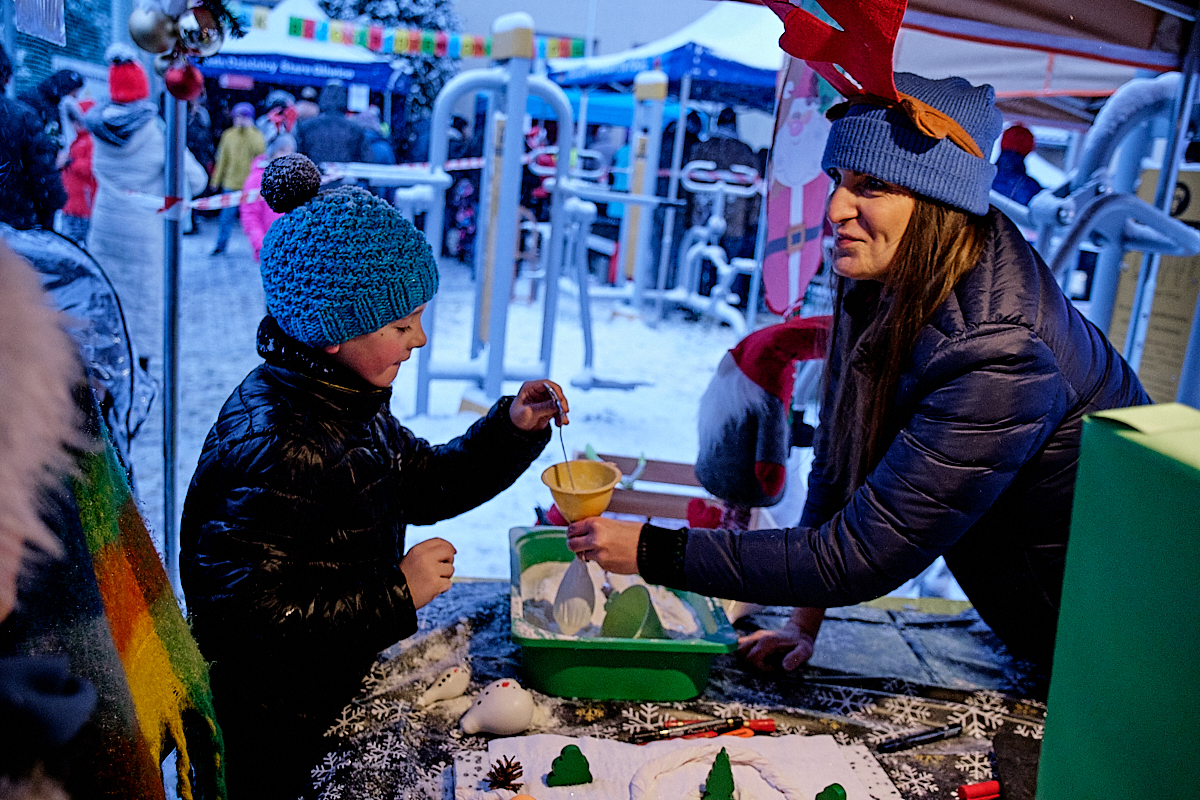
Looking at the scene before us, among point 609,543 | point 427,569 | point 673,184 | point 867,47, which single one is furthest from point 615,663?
point 673,184

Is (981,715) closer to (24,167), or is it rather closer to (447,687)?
(447,687)

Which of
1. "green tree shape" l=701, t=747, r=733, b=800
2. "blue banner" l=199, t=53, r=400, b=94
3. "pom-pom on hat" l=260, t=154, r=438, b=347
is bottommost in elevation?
"green tree shape" l=701, t=747, r=733, b=800

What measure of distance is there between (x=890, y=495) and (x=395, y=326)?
0.74 meters

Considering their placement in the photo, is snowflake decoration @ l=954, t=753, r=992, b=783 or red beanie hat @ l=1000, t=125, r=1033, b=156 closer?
snowflake decoration @ l=954, t=753, r=992, b=783

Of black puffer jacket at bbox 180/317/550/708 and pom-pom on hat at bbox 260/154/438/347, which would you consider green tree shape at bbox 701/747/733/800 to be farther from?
pom-pom on hat at bbox 260/154/438/347

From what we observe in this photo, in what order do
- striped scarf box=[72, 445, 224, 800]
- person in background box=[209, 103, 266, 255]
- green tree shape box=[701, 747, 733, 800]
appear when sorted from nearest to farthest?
striped scarf box=[72, 445, 224, 800] < green tree shape box=[701, 747, 733, 800] < person in background box=[209, 103, 266, 255]

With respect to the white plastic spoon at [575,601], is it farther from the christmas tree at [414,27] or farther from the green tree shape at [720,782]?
the christmas tree at [414,27]

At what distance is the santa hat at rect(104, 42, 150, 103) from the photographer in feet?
9.91

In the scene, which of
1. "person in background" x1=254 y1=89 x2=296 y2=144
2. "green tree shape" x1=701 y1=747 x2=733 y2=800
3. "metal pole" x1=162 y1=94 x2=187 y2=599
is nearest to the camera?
"green tree shape" x1=701 y1=747 x2=733 y2=800

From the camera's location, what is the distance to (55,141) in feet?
5.82

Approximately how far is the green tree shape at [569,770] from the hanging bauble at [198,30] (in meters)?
1.48

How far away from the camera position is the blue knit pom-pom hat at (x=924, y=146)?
4.15ft

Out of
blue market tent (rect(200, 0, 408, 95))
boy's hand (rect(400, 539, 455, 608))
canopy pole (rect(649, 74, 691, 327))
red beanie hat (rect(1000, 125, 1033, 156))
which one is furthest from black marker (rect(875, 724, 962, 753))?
blue market tent (rect(200, 0, 408, 95))

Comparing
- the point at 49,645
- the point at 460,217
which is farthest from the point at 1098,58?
the point at 460,217
